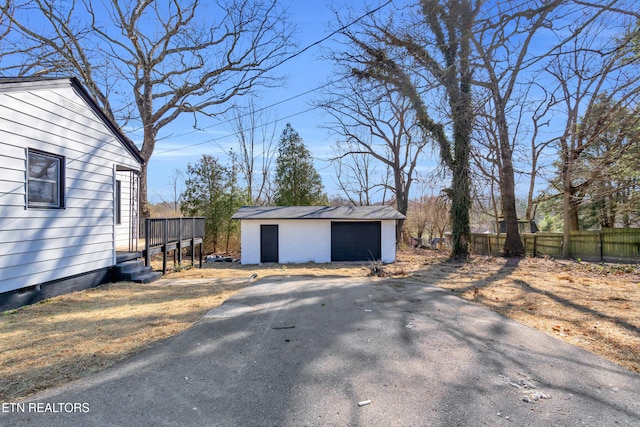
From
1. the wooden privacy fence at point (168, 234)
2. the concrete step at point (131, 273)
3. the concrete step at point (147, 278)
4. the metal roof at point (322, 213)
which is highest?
the metal roof at point (322, 213)

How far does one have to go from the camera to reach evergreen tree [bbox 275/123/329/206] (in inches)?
850

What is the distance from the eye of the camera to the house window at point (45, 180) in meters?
5.81

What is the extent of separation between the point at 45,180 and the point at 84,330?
347cm

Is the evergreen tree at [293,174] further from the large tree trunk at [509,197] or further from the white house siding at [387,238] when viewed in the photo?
the large tree trunk at [509,197]

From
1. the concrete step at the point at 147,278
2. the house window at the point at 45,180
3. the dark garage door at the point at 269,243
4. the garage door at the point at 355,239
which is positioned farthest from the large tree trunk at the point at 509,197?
the house window at the point at 45,180

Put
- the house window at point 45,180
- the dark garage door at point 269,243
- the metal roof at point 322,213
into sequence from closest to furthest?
the house window at point 45,180 < the metal roof at point 322,213 < the dark garage door at point 269,243

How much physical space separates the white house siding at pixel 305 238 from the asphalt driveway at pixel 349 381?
11.4m

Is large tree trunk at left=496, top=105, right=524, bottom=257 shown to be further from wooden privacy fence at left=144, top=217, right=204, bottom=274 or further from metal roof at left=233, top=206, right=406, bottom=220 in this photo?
wooden privacy fence at left=144, top=217, right=204, bottom=274

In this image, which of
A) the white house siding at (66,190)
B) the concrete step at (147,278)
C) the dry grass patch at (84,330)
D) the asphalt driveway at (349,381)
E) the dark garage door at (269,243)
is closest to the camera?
the asphalt driveway at (349,381)

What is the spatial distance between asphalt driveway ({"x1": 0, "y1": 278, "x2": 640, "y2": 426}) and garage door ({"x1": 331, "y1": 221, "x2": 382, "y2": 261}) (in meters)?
11.6

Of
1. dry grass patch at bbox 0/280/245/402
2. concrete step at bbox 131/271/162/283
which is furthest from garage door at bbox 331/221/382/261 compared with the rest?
dry grass patch at bbox 0/280/245/402

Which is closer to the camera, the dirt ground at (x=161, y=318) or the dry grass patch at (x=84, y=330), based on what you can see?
the dry grass patch at (x=84, y=330)

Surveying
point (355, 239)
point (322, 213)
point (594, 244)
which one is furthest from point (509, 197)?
point (322, 213)

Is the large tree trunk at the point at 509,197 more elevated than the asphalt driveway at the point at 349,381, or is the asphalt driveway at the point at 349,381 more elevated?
the large tree trunk at the point at 509,197
